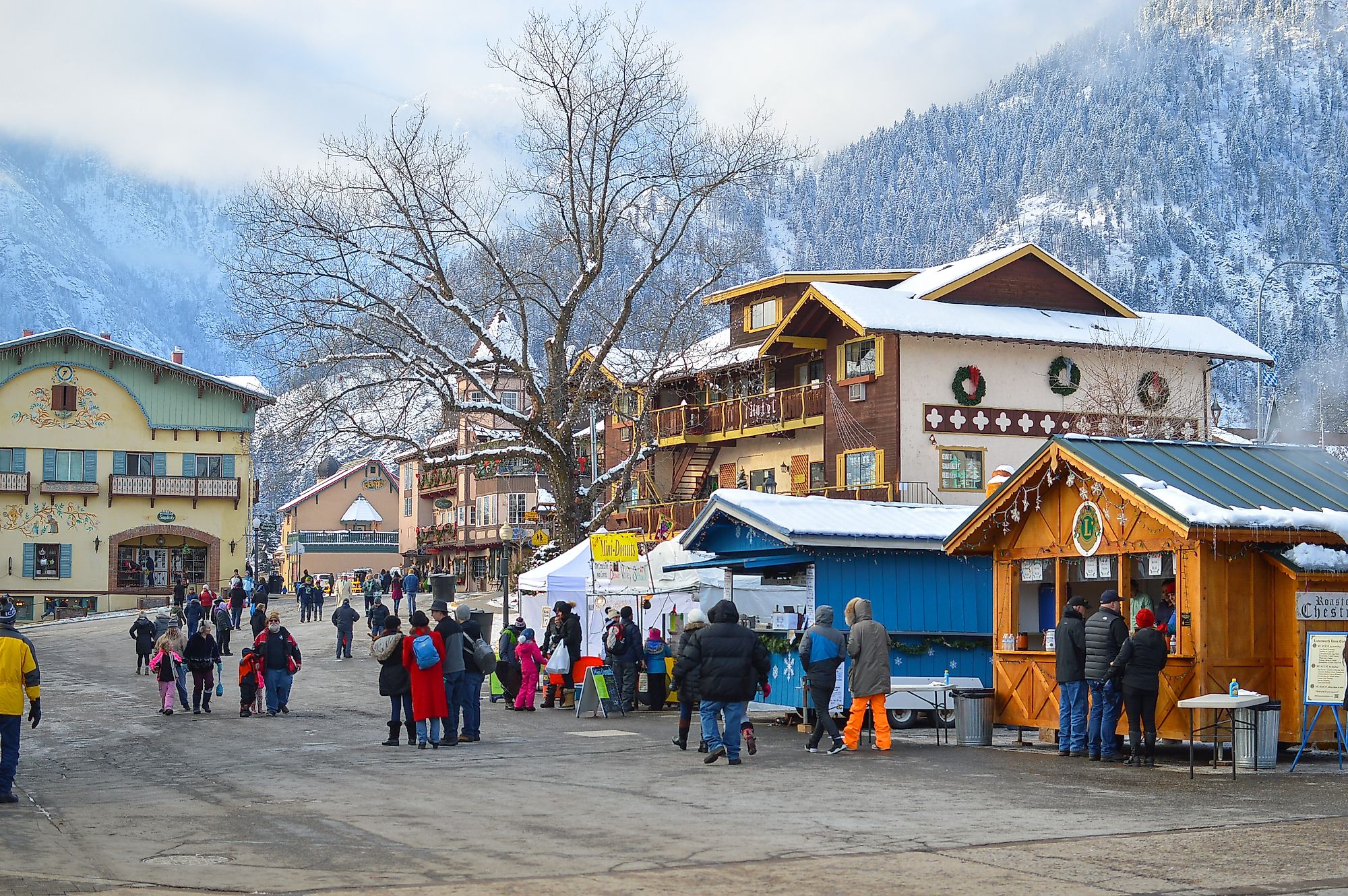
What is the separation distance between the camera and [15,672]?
12.9 metres

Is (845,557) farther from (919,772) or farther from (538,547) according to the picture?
(538,547)

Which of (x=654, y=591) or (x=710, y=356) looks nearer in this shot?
(x=654, y=591)

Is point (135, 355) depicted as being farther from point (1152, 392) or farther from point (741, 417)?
point (1152, 392)

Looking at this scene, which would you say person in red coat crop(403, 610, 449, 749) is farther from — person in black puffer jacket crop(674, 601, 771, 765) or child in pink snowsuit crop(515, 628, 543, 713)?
child in pink snowsuit crop(515, 628, 543, 713)

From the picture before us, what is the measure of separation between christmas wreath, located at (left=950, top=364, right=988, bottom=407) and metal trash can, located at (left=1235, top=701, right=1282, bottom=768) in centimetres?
2787

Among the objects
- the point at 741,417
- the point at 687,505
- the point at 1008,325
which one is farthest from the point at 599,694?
the point at 687,505

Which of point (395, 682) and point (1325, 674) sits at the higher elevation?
point (1325, 674)

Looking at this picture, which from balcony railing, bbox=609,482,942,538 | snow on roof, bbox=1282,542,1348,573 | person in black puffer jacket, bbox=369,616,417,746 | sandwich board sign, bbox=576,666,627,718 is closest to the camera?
snow on roof, bbox=1282,542,1348,573

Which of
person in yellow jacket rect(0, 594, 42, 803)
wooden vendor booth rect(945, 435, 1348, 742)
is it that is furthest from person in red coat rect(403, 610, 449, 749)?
wooden vendor booth rect(945, 435, 1348, 742)

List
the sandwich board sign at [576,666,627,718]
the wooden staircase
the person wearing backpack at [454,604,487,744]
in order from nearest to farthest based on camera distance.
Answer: the person wearing backpack at [454,604,487,744] → the sandwich board sign at [576,666,627,718] → the wooden staircase

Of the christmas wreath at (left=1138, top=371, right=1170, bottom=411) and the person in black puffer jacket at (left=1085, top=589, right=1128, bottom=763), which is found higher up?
the christmas wreath at (left=1138, top=371, right=1170, bottom=411)

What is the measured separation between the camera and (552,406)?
121ft

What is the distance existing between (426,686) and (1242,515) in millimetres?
9373

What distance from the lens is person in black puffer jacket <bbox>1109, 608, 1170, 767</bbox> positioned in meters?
16.2
